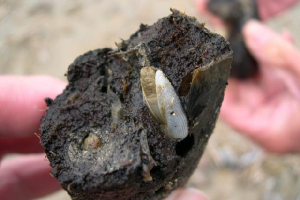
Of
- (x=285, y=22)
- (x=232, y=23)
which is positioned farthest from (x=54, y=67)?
(x=285, y=22)

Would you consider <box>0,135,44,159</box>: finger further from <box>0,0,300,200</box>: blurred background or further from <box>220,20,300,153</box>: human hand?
<box>220,20,300,153</box>: human hand

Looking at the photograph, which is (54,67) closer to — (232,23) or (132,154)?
(232,23)

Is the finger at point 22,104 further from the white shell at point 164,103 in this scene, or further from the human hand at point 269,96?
the human hand at point 269,96

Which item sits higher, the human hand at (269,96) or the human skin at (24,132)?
the human hand at (269,96)

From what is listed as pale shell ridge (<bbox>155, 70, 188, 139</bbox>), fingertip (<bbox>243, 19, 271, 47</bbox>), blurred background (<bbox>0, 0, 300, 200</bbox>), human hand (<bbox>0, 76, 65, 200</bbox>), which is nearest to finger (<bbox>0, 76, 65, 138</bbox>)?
human hand (<bbox>0, 76, 65, 200</bbox>)

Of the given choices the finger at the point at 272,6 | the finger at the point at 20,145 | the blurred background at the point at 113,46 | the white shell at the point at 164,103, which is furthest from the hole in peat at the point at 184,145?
the finger at the point at 272,6

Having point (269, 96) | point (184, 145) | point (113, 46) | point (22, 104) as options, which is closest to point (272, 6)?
point (269, 96)

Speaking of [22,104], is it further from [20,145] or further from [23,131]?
[20,145]

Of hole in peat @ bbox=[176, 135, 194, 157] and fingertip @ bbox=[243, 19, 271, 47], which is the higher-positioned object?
fingertip @ bbox=[243, 19, 271, 47]
